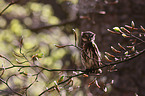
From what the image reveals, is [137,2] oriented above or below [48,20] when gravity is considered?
above

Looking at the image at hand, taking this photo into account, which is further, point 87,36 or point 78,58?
point 78,58

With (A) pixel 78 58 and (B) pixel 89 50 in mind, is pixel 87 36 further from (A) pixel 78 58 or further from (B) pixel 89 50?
(A) pixel 78 58

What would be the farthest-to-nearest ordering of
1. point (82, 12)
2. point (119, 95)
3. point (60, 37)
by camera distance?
point (60, 37)
point (82, 12)
point (119, 95)

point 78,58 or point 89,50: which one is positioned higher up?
point 89,50

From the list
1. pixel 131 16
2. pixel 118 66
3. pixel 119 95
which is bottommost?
pixel 119 95

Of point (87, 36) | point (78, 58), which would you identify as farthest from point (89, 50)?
point (78, 58)

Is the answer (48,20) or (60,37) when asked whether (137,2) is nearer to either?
(60,37)

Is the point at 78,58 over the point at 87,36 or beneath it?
beneath

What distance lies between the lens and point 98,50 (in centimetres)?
75

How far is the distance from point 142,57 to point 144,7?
220 millimetres

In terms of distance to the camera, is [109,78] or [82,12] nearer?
[109,78]

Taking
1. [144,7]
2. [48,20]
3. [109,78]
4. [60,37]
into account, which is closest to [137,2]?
[144,7]

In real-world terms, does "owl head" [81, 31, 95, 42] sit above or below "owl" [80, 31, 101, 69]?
above

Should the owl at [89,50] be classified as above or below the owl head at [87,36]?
below
